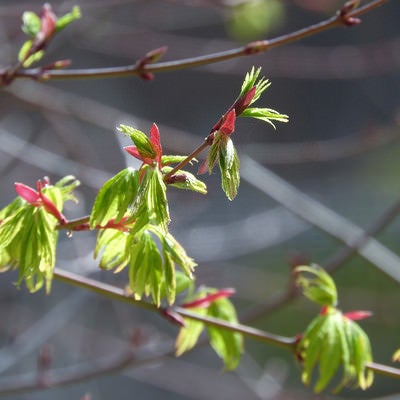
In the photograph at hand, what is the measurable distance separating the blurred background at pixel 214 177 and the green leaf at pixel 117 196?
33.0 inches

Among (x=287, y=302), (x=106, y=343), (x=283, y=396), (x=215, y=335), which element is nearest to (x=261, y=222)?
(x=283, y=396)

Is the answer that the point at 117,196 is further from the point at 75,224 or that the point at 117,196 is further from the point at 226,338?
the point at 226,338

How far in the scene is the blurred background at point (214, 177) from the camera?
99.6 inches

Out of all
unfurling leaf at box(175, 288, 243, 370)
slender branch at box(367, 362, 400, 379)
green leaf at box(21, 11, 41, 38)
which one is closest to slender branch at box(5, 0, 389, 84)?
green leaf at box(21, 11, 41, 38)

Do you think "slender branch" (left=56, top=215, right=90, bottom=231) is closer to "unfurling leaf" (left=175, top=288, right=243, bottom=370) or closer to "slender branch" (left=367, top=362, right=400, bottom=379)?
"unfurling leaf" (left=175, top=288, right=243, bottom=370)

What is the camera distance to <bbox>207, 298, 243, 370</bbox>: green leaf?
136cm

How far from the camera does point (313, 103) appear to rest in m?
6.82

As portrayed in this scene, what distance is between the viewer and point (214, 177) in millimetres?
4145

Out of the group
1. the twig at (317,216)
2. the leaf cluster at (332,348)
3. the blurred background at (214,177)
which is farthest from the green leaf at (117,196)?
the twig at (317,216)

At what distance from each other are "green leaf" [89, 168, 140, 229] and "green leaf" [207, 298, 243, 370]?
0.49m

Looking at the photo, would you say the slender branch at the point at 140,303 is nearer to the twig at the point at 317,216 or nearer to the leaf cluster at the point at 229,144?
the leaf cluster at the point at 229,144

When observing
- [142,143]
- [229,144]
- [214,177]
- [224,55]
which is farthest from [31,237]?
[214,177]

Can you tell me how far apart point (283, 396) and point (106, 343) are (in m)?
1.77

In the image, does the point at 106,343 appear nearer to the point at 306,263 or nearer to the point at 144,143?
the point at 306,263
